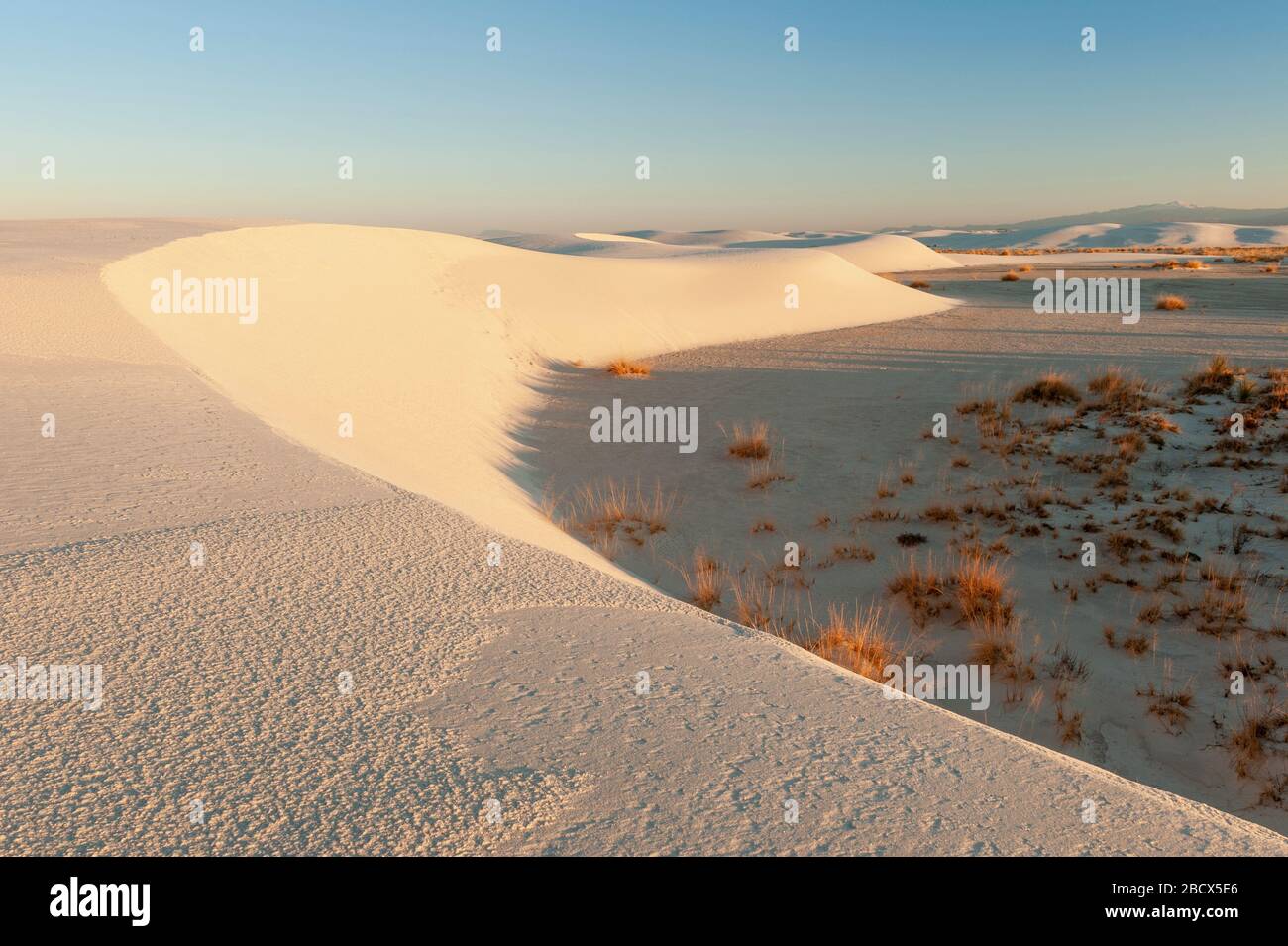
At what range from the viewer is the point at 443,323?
15.3m

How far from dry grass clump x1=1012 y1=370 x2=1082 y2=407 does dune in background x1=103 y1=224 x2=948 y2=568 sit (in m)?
6.47

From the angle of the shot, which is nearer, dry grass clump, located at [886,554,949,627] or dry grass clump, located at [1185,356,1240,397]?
dry grass clump, located at [886,554,949,627]

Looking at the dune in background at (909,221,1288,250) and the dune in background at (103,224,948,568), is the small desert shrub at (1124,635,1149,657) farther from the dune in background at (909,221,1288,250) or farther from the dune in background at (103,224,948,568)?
the dune in background at (909,221,1288,250)

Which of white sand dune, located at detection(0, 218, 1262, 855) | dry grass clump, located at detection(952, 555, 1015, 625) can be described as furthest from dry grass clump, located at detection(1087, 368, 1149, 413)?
white sand dune, located at detection(0, 218, 1262, 855)

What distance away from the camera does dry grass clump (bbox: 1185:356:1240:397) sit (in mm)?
10406

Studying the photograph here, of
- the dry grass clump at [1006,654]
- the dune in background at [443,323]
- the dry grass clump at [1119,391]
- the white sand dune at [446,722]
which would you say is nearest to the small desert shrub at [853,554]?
the dry grass clump at [1006,654]

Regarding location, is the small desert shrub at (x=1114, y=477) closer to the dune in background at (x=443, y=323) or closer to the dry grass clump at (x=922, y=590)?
the dry grass clump at (x=922, y=590)

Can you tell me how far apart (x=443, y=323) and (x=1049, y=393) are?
988 cm

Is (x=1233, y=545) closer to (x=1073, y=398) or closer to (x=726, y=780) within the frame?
(x=1073, y=398)

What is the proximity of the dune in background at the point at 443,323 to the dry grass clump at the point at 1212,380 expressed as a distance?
27.5 feet

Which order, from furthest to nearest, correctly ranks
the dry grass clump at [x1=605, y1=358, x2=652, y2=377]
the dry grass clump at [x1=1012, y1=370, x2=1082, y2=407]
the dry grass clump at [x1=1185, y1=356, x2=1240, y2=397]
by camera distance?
the dry grass clump at [x1=605, y1=358, x2=652, y2=377] < the dry grass clump at [x1=1012, y1=370, x2=1082, y2=407] < the dry grass clump at [x1=1185, y1=356, x2=1240, y2=397]

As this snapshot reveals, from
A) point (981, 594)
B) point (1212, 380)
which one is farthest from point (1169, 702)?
point (1212, 380)

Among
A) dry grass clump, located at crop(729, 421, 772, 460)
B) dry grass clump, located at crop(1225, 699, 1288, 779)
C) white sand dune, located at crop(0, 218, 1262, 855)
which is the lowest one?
dry grass clump, located at crop(1225, 699, 1288, 779)
